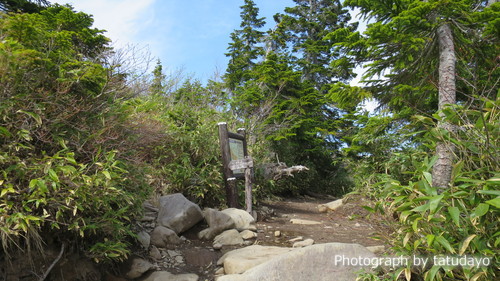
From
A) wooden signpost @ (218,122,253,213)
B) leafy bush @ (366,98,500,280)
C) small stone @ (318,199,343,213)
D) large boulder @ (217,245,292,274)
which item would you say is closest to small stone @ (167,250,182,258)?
Result: large boulder @ (217,245,292,274)

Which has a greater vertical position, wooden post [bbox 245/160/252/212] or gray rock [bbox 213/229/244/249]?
wooden post [bbox 245/160/252/212]

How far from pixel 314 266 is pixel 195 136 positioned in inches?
161

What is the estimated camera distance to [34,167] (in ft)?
7.98

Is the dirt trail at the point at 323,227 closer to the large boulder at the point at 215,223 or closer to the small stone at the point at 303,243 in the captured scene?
the small stone at the point at 303,243

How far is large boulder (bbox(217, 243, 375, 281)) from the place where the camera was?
110 inches

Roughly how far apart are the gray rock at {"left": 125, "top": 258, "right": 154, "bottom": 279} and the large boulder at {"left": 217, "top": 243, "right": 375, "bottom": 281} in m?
0.95

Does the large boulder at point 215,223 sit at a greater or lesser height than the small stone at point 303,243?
greater

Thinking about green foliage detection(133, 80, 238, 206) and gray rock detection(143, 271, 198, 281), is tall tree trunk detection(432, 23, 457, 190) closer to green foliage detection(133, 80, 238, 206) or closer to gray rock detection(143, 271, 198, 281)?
gray rock detection(143, 271, 198, 281)

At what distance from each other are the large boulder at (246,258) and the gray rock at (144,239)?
3.04 ft

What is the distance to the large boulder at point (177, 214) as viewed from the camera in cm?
450

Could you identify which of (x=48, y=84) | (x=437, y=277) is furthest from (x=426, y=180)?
(x=48, y=84)

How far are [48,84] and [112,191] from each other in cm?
120

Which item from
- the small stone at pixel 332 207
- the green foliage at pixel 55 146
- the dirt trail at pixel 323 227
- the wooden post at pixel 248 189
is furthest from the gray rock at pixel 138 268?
the small stone at pixel 332 207

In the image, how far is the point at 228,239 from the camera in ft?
14.7
